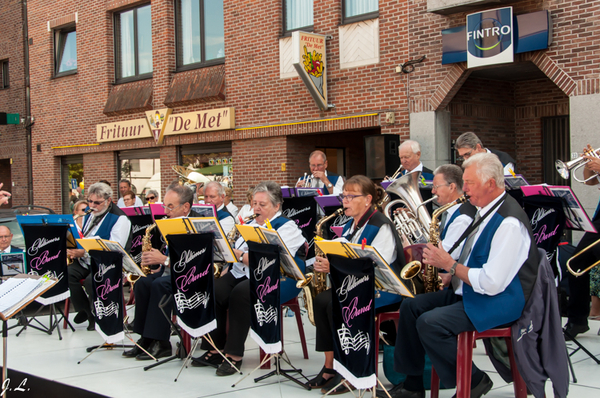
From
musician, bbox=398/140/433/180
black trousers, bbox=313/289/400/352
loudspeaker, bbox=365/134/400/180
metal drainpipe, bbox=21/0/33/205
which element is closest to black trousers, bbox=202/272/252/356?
black trousers, bbox=313/289/400/352

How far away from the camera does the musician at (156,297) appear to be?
5742 mm

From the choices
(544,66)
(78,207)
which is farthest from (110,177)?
(544,66)

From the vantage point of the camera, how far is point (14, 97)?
18859mm

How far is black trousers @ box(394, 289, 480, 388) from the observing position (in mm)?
3846

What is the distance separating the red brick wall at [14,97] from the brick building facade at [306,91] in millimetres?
1225

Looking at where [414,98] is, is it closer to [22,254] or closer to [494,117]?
[494,117]

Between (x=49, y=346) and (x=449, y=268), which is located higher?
(x=449, y=268)

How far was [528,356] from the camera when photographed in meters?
3.78

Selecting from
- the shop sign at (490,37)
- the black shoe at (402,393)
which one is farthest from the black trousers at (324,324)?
the shop sign at (490,37)

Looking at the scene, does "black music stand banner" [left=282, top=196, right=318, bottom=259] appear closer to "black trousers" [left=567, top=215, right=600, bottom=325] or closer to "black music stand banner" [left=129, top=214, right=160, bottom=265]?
"black music stand banner" [left=129, top=214, right=160, bottom=265]

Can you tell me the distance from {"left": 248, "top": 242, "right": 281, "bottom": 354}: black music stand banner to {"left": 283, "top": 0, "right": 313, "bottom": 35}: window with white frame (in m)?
7.75

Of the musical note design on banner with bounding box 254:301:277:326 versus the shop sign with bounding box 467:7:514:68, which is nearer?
the musical note design on banner with bounding box 254:301:277:326

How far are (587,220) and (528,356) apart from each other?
161 centimetres

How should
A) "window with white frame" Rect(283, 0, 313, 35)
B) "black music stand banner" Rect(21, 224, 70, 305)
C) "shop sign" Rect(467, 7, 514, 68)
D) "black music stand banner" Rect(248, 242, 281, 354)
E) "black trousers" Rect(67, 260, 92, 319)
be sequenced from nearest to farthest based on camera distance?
"black music stand banner" Rect(248, 242, 281, 354) < "black music stand banner" Rect(21, 224, 70, 305) < "black trousers" Rect(67, 260, 92, 319) < "shop sign" Rect(467, 7, 514, 68) < "window with white frame" Rect(283, 0, 313, 35)
